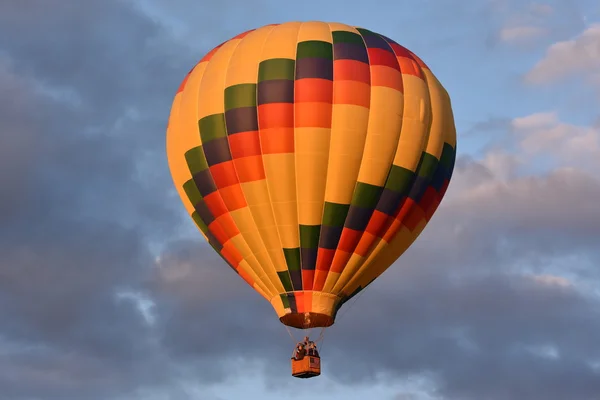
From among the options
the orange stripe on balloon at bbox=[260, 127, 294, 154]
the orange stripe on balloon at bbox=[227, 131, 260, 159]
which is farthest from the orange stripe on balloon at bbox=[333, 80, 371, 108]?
the orange stripe on balloon at bbox=[227, 131, 260, 159]

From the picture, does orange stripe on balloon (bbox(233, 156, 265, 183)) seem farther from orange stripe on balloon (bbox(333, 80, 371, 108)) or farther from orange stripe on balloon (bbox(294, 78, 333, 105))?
orange stripe on balloon (bbox(333, 80, 371, 108))

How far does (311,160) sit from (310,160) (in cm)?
3

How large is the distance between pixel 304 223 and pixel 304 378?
13.1 feet

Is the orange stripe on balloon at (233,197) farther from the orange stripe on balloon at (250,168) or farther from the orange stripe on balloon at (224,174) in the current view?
the orange stripe on balloon at (250,168)

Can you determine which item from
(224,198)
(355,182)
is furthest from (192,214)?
(355,182)

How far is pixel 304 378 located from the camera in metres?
48.1

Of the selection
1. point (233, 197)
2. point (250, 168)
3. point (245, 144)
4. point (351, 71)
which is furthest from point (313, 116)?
point (233, 197)

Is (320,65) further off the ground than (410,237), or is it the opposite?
(320,65)

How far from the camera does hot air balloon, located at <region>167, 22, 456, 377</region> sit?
47.8 m

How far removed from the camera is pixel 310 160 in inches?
1876

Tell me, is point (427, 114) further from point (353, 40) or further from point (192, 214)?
point (192, 214)

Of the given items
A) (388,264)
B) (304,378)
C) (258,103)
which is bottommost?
(304,378)

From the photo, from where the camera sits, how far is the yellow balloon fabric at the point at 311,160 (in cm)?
4784

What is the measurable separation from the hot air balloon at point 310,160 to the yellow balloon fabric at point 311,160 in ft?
0.09
